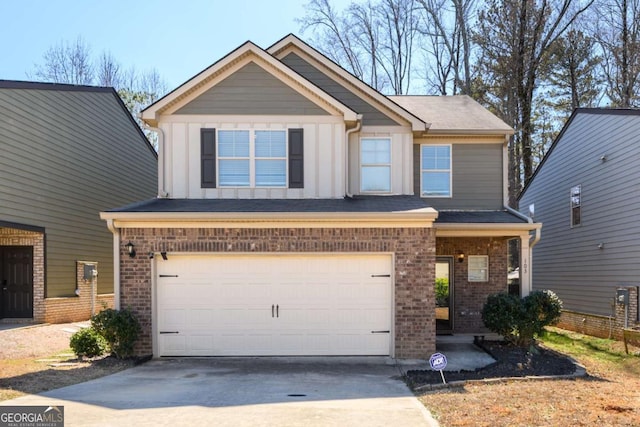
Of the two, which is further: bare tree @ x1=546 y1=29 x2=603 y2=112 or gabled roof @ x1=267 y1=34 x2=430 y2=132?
bare tree @ x1=546 y1=29 x2=603 y2=112

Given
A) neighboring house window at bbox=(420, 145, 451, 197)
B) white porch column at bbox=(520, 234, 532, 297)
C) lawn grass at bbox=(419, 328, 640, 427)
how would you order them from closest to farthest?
lawn grass at bbox=(419, 328, 640, 427), white porch column at bbox=(520, 234, 532, 297), neighboring house window at bbox=(420, 145, 451, 197)

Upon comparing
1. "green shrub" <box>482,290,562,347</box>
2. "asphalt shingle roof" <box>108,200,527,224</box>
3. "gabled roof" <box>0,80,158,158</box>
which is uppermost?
"gabled roof" <box>0,80,158,158</box>

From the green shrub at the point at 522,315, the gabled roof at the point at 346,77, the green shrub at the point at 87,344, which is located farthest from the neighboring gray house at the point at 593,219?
the green shrub at the point at 87,344

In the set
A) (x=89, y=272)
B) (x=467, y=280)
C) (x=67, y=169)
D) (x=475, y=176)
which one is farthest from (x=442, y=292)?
(x=67, y=169)

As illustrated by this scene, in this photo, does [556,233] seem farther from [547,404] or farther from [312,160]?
[547,404]

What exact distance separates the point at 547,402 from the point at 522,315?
455cm

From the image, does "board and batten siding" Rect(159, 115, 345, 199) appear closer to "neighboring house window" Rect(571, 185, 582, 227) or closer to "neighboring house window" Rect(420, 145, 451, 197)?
"neighboring house window" Rect(420, 145, 451, 197)

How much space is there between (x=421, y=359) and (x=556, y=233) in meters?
10.0

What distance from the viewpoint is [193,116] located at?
12.9 m

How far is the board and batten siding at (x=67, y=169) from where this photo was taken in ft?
48.0

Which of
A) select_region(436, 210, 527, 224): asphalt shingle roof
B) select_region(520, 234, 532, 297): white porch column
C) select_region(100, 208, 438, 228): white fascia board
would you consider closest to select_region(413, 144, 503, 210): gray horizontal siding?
select_region(436, 210, 527, 224): asphalt shingle roof

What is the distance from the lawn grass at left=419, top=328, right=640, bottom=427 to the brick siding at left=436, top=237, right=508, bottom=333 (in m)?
4.21

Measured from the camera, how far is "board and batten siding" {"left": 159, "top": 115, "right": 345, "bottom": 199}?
1284 cm

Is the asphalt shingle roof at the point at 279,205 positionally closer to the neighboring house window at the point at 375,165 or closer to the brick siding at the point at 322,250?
the brick siding at the point at 322,250
